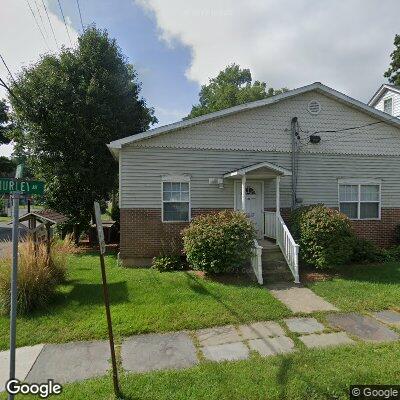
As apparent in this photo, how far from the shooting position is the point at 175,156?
1135cm

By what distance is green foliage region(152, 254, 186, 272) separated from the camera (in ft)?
34.6

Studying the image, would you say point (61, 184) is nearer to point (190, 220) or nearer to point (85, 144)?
point (85, 144)

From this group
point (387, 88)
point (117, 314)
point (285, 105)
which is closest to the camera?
point (117, 314)

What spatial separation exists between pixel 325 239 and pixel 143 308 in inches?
225

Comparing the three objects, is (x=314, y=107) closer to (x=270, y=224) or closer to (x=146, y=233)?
(x=270, y=224)

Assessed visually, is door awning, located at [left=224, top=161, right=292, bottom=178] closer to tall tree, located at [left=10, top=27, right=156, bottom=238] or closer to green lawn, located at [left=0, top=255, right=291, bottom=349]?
green lawn, located at [left=0, top=255, right=291, bottom=349]

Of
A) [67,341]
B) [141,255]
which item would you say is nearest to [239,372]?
[67,341]

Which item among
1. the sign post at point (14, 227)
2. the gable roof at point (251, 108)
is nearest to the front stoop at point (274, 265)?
the gable roof at point (251, 108)

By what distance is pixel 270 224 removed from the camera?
38.6 feet

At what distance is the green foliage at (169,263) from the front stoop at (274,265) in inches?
104

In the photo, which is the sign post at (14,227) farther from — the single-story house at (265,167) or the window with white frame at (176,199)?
the window with white frame at (176,199)

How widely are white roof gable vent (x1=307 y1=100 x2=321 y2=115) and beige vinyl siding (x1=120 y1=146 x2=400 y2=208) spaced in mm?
1620

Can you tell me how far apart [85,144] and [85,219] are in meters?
3.68

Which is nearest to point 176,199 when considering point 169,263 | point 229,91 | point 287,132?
point 169,263
